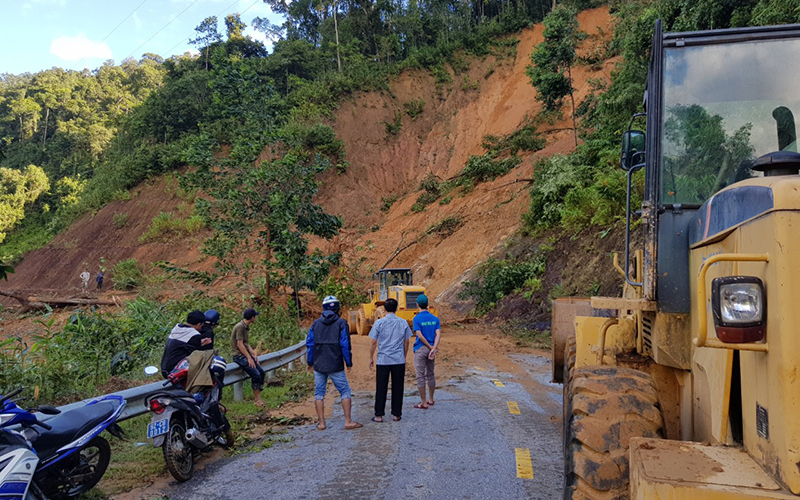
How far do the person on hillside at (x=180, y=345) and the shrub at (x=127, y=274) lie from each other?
1265 inches

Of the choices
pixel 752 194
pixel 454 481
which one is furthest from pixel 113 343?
pixel 752 194

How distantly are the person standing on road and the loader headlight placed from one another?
20.5 feet

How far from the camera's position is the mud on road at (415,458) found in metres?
5.59

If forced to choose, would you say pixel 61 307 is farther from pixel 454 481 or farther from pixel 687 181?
pixel 687 181

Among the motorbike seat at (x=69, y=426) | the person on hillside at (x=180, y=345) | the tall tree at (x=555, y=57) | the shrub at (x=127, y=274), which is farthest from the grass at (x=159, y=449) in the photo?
the shrub at (x=127, y=274)

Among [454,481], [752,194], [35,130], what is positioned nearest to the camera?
[752,194]

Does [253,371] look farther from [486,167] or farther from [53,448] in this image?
[486,167]

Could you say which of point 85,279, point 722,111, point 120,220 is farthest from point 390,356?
point 120,220

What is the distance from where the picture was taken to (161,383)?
7.19 m

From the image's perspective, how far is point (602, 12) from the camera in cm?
4497

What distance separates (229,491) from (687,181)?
4.73 metres

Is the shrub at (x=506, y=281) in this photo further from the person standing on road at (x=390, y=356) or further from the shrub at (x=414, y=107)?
the shrub at (x=414, y=107)

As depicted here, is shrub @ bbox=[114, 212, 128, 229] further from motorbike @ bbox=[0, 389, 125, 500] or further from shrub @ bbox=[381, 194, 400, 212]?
motorbike @ bbox=[0, 389, 125, 500]

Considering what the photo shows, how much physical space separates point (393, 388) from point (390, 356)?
1.44ft
